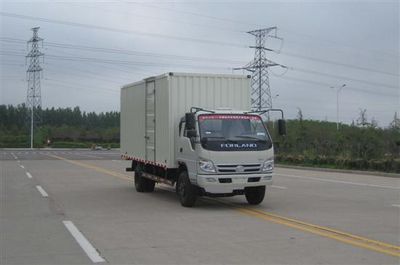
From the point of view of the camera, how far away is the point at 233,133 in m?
14.2

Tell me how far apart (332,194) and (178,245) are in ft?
31.6

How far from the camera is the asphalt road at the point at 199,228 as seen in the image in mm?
8445

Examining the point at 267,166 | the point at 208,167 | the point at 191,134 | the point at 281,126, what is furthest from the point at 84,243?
the point at 281,126

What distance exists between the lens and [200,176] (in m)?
13.6

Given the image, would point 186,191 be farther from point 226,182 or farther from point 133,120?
point 133,120

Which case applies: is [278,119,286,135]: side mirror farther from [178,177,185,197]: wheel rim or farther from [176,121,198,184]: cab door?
[178,177,185,197]: wheel rim

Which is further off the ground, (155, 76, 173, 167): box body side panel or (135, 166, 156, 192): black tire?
(155, 76, 173, 167): box body side panel

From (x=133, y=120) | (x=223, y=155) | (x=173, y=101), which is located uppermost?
(x=173, y=101)

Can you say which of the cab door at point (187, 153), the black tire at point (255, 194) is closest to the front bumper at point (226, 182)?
the cab door at point (187, 153)

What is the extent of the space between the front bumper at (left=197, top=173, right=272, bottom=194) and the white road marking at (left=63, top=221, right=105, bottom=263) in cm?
326

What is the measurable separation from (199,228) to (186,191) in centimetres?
332

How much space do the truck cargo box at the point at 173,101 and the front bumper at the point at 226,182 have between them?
1981 millimetres

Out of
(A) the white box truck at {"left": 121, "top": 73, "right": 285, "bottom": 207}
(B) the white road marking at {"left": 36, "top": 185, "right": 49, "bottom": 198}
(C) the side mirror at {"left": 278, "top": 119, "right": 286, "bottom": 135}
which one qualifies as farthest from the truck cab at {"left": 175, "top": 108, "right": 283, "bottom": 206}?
(B) the white road marking at {"left": 36, "top": 185, "right": 49, "bottom": 198}

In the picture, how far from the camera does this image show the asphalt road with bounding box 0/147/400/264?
8.45 meters
